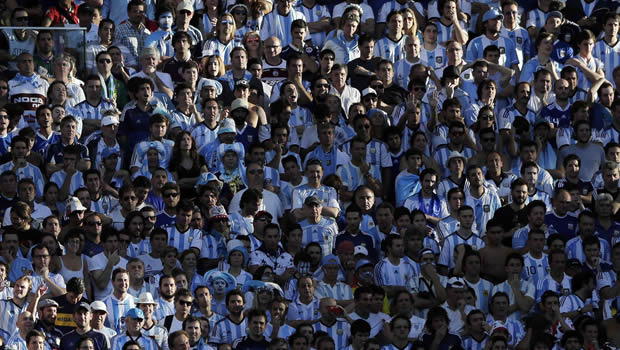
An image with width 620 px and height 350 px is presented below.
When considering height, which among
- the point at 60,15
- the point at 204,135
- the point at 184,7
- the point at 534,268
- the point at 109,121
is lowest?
the point at 534,268

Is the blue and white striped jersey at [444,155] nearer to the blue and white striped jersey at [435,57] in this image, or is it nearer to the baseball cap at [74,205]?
the blue and white striped jersey at [435,57]

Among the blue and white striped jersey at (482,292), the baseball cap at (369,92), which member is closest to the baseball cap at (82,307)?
the blue and white striped jersey at (482,292)

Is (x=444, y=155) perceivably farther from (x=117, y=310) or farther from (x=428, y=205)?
(x=117, y=310)

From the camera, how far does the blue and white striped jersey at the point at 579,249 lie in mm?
20983

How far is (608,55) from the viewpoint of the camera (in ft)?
78.3

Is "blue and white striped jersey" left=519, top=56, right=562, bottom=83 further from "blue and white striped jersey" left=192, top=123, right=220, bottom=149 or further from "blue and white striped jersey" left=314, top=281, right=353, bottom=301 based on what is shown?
"blue and white striped jersey" left=314, top=281, right=353, bottom=301

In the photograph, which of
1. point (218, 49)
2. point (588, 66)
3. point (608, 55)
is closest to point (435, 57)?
point (588, 66)

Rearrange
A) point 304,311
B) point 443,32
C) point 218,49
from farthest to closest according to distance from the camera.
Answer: point 443,32
point 218,49
point 304,311

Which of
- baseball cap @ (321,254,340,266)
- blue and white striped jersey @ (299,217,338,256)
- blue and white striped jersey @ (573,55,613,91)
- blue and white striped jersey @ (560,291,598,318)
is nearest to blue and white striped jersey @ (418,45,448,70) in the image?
blue and white striped jersey @ (573,55,613,91)

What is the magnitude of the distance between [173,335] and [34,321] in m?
1.38

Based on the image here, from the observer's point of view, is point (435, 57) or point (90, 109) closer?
point (90, 109)

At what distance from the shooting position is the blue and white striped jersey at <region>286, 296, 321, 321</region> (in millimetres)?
19875

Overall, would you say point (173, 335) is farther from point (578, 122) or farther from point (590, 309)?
point (578, 122)

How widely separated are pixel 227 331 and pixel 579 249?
4088 mm
